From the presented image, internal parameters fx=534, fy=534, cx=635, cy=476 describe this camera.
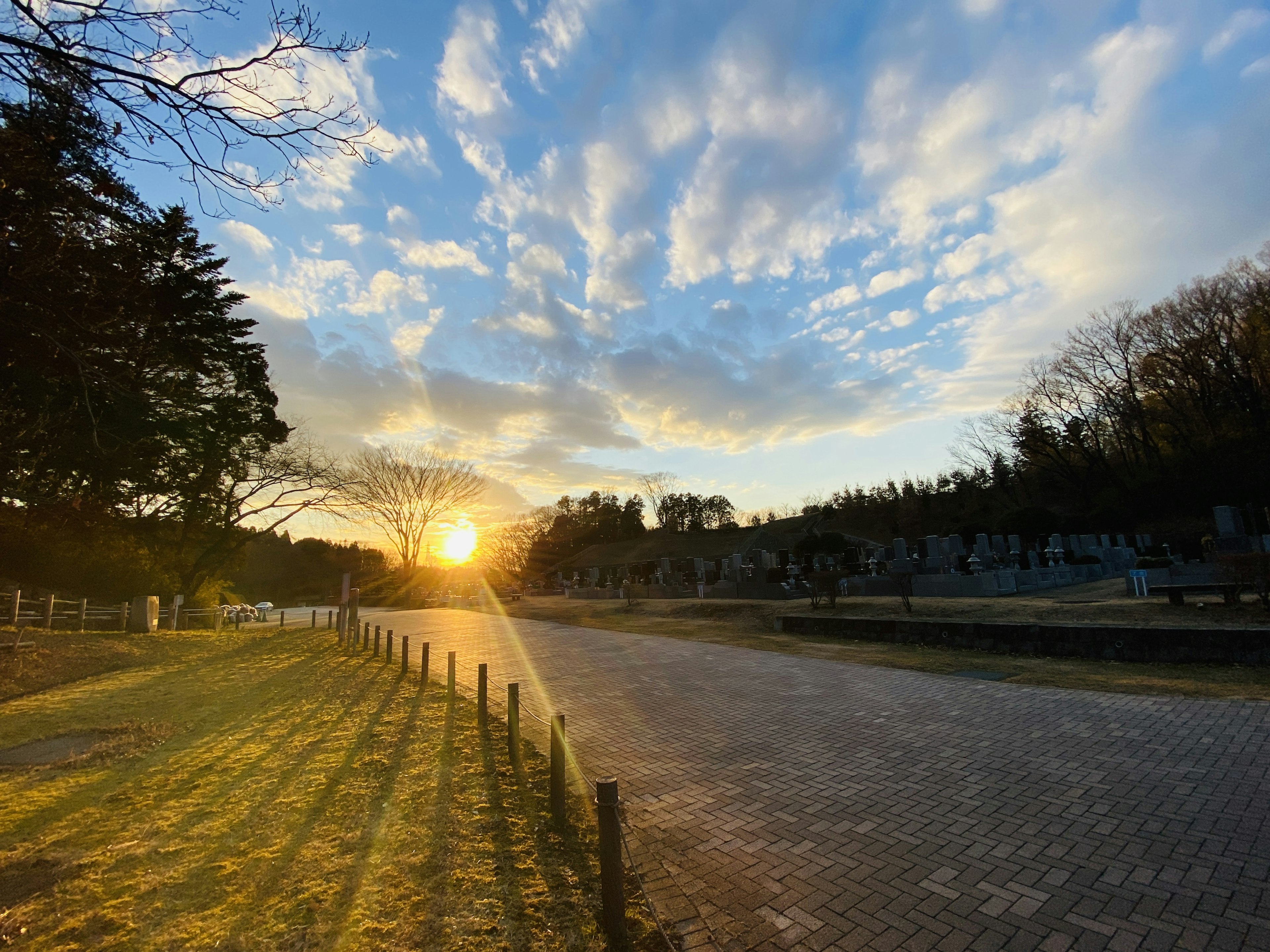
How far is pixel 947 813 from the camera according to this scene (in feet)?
12.9

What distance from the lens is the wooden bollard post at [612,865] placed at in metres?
2.70

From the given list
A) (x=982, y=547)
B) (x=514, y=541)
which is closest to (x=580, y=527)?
(x=514, y=541)

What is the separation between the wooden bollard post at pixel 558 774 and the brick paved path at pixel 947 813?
616 millimetres

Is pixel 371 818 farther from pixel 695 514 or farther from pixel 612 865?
pixel 695 514

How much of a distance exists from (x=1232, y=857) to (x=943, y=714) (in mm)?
3266

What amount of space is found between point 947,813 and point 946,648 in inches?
316

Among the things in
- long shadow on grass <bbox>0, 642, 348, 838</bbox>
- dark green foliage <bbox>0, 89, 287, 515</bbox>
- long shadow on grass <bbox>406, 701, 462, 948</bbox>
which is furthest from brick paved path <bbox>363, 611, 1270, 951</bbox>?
dark green foliage <bbox>0, 89, 287, 515</bbox>

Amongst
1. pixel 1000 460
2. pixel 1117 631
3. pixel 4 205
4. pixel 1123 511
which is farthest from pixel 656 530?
pixel 4 205

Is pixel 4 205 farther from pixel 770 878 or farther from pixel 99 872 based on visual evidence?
pixel 770 878

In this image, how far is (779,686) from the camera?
826cm

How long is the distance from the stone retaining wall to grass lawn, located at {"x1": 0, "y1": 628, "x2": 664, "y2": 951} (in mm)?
9091

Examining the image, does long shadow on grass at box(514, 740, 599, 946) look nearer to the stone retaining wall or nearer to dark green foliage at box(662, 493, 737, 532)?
the stone retaining wall

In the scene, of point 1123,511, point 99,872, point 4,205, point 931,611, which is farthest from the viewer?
point 1123,511

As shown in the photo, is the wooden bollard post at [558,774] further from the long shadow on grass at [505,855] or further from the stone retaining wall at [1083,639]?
the stone retaining wall at [1083,639]
